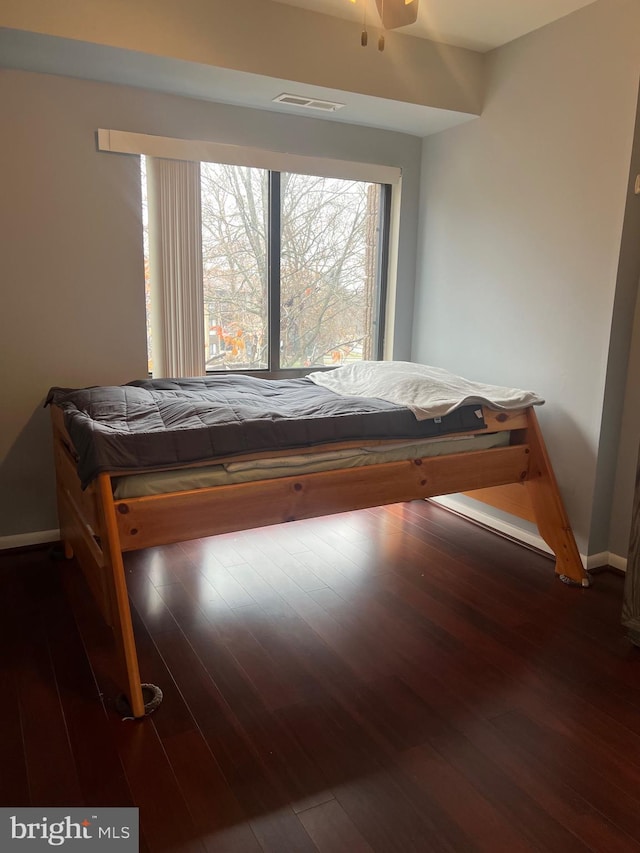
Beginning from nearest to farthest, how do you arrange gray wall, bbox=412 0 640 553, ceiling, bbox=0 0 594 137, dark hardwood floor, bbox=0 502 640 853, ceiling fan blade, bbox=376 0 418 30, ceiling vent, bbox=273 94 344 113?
dark hardwood floor, bbox=0 502 640 853 → ceiling fan blade, bbox=376 0 418 30 → ceiling, bbox=0 0 594 137 → gray wall, bbox=412 0 640 553 → ceiling vent, bbox=273 94 344 113

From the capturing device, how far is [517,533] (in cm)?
313

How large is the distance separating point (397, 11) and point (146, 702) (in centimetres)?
210

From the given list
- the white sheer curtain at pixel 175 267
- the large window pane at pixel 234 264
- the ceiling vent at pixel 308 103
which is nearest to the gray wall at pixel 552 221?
the ceiling vent at pixel 308 103

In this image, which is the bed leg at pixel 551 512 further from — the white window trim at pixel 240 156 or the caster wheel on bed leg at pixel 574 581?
the white window trim at pixel 240 156

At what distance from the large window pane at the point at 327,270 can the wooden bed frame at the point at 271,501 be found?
1.30 m

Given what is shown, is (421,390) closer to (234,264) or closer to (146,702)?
(234,264)

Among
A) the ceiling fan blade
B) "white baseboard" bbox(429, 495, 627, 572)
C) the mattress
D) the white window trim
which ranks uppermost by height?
the ceiling fan blade

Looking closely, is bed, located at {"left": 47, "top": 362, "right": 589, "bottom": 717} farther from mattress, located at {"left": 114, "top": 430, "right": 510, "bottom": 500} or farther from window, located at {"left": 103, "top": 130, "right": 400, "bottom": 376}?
window, located at {"left": 103, "top": 130, "right": 400, "bottom": 376}

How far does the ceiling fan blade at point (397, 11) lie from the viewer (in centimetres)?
164

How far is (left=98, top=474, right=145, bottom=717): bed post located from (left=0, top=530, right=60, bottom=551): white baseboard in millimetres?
1383

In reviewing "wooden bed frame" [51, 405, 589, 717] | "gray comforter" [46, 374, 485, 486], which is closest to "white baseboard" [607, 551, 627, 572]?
"wooden bed frame" [51, 405, 589, 717]

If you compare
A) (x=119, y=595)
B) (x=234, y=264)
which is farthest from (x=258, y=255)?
(x=119, y=595)

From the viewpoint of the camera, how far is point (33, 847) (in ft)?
4.48

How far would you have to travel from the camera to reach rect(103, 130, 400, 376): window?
3.00 m
